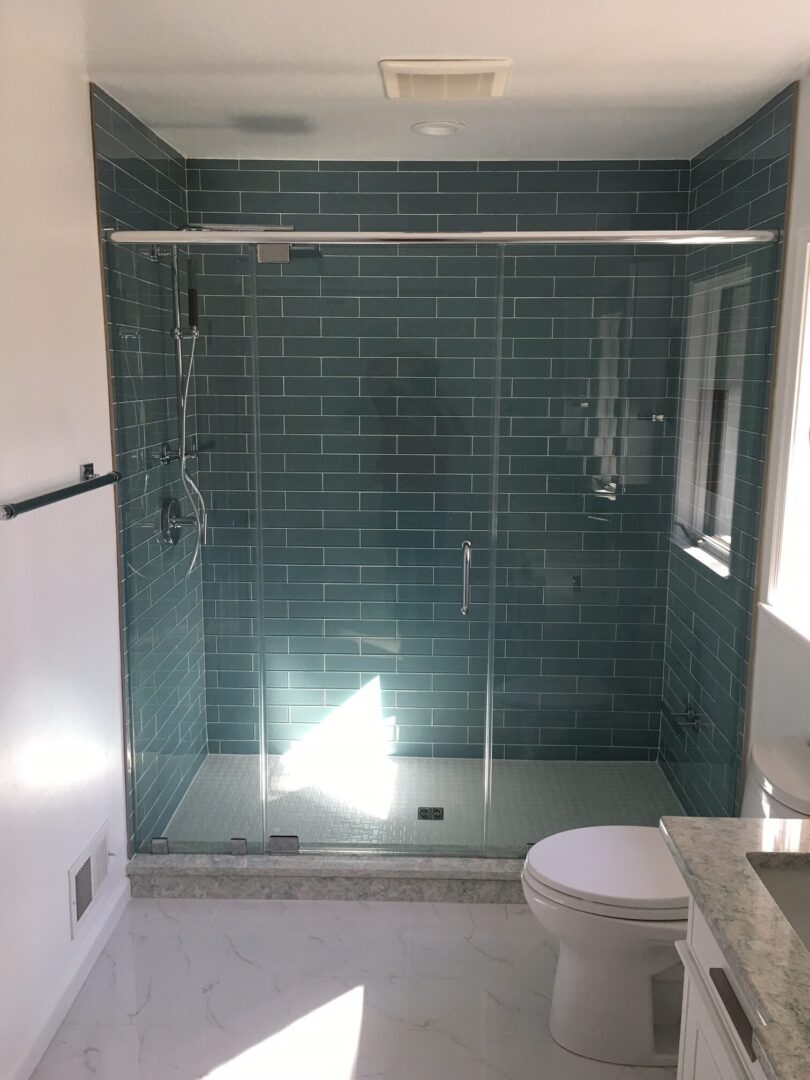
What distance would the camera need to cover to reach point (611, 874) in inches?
90.3

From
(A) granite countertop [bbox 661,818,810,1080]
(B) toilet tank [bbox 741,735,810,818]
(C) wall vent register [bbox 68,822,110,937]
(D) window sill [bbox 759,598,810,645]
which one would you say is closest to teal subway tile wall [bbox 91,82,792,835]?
(D) window sill [bbox 759,598,810,645]

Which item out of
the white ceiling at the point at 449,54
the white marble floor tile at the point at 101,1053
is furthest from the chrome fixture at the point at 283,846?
the white ceiling at the point at 449,54

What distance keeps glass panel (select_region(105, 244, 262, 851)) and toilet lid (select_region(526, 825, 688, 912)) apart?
1171mm

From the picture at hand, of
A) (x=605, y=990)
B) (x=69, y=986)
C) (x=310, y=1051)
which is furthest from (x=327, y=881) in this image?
(x=605, y=990)

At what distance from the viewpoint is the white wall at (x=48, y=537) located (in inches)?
85.4

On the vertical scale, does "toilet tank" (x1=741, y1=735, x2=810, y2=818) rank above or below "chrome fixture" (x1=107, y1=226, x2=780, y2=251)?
below

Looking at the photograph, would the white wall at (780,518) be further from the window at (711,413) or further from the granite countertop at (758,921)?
the granite countertop at (758,921)

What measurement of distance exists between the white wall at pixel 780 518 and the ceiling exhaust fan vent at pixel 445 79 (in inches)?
33.5

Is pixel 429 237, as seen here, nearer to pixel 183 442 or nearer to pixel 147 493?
pixel 183 442

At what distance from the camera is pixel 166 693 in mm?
3191

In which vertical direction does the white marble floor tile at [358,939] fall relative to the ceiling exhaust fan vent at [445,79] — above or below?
below

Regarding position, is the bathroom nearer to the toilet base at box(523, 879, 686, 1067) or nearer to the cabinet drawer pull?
the toilet base at box(523, 879, 686, 1067)

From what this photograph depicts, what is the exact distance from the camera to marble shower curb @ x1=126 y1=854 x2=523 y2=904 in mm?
3031

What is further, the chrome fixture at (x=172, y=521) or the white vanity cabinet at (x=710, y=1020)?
the chrome fixture at (x=172, y=521)
